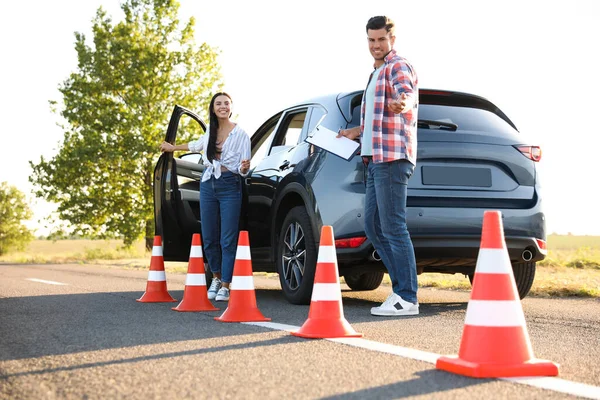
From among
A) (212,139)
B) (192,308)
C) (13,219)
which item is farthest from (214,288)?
(13,219)

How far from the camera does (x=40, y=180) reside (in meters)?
31.7

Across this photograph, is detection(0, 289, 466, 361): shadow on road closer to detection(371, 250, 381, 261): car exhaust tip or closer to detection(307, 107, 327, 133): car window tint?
detection(371, 250, 381, 261): car exhaust tip

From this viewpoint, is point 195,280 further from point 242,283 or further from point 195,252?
point 242,283

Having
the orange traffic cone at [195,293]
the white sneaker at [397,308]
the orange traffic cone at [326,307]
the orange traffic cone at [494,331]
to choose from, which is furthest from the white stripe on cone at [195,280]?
the orange traffic cone at [494,331]

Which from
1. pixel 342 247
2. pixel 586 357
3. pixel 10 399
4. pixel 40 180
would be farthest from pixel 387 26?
pixel 40 180

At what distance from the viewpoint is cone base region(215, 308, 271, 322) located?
18.7 ft

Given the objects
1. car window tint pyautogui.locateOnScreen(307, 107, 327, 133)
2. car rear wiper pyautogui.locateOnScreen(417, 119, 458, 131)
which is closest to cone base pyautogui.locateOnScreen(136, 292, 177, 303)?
car window tint pyautogui.locateOnScreen(307, 107, 327, 133)

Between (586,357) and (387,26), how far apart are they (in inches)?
115

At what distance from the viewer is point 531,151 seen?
6.64 meters

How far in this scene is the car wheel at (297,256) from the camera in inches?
259

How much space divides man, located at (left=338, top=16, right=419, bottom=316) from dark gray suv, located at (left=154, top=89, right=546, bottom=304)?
264mm

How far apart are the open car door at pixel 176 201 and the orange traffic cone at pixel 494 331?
5286 mm

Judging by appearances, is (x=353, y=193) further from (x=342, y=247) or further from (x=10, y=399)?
(x=10, y=399)

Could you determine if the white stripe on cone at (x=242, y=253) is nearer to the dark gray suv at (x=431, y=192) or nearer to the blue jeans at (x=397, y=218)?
the dark gray suv at (x=431, y=192)
